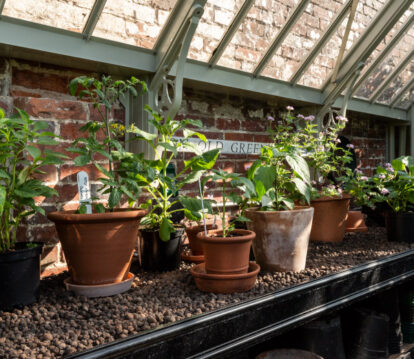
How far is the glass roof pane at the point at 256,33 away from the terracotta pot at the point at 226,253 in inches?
45.1

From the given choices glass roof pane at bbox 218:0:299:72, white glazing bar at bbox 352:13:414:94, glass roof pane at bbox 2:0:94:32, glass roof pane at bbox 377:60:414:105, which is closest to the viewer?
glass roof pane at bbox 2:0:94:32

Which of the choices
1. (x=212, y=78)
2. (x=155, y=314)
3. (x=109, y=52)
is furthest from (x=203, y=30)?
(x=155, y=314)

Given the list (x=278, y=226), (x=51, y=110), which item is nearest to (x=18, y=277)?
(x=51, y=110)

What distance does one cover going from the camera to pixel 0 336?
1.09m

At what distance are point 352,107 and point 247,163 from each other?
1109 millimetres

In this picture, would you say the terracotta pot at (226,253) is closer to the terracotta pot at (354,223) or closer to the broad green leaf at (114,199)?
the broad green leaf at (114,199)

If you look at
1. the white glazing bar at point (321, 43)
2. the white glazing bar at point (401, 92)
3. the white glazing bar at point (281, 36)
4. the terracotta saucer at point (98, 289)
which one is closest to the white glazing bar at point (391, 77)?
the white glazing bar at point (401, 92)

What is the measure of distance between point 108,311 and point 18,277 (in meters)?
0.30

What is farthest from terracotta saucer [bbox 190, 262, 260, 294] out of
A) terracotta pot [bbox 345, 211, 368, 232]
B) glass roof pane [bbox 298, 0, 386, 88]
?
glass roof pane [bbox 298, 0, 386, 88]

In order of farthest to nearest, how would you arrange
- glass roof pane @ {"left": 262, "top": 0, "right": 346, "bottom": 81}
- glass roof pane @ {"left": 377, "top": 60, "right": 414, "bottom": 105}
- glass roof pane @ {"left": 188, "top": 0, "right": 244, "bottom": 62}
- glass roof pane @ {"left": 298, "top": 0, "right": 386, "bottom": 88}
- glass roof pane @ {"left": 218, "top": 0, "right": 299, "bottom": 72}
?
glass roof pane @ {"left": 377, "top": 60, "right": 414, "bottom": 105}, glass roof pane @ {"left": 298, "top": 0, "right": 386, "bottom": 88}, glass roof pane @ {"left": 262, "top": 0, "right": 346, "bottom": 81}, glass roof pane @ {"left": 218, "top": 0, "right": 299, "bottom": 72}, glass roof pane @ {"left": 188, "top": 0, "right": 244, "bottom": 62}

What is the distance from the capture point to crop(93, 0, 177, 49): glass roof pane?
175 centimetres

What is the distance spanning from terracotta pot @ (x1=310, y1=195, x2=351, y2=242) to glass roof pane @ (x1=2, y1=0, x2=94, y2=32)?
1494 mm

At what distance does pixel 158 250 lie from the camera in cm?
172

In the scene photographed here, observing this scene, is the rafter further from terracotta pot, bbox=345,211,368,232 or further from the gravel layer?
terracotta pot, bbox=345,211,368,232
